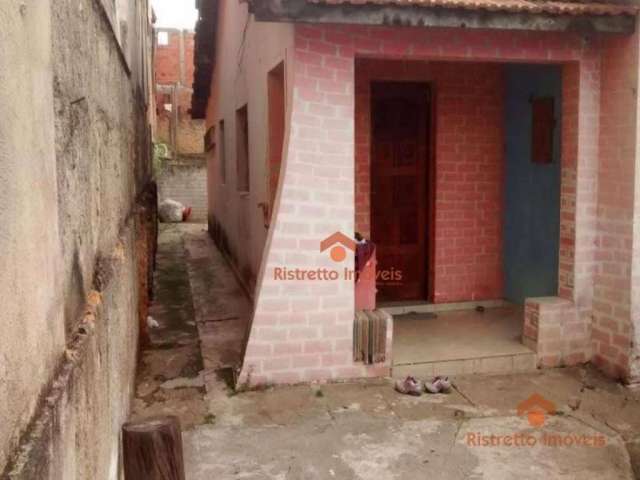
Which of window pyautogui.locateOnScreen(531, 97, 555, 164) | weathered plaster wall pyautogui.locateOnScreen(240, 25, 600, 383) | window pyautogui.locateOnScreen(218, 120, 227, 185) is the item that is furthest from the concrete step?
window pyautogui.locateOnScreen(218, 120, 227, 185)

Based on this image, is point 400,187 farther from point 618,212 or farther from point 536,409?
point 536,409

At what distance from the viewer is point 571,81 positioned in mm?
6258

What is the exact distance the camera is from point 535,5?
553cm

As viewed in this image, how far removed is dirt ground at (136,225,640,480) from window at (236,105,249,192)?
4394 millimetres

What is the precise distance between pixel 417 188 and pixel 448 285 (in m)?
1.23

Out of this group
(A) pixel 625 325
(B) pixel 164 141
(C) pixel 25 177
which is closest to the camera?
(C) pixel 25 177

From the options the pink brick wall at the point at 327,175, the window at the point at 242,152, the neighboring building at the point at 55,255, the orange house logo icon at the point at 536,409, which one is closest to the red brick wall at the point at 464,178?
the pink brick wall at the point at 327,175

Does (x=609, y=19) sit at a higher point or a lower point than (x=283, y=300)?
higher

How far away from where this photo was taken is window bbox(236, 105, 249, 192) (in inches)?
409

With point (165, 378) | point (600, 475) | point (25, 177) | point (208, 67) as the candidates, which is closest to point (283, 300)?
point (165, 378)

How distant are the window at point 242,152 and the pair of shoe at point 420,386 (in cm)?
531

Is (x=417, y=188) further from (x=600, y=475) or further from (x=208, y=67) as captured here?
(x=208, y=67)
